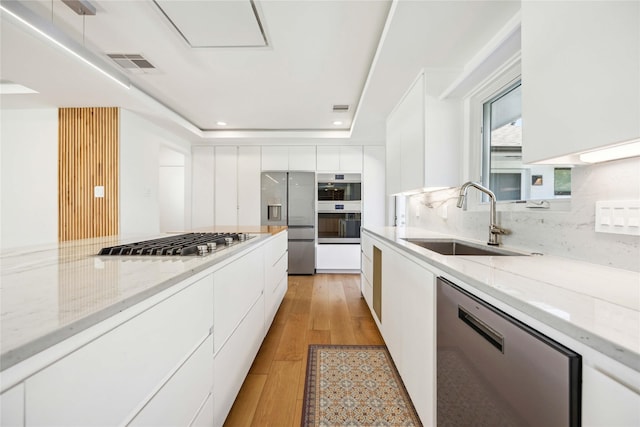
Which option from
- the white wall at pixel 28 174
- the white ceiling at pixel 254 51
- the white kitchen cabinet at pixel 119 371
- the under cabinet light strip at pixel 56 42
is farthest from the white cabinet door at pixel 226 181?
the white kitchen cabinet at pixel 119 371

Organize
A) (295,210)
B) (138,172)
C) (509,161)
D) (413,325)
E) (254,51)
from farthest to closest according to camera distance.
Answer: (295,210) → (138,172) → (254,51) → (509,161) → (413,325)

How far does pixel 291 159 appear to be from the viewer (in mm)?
4965

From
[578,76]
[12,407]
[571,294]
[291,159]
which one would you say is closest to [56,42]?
[12,407]

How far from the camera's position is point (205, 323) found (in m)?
1.08

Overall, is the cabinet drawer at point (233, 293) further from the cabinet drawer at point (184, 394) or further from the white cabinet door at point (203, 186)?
the white cabinet door at point (203, 186)

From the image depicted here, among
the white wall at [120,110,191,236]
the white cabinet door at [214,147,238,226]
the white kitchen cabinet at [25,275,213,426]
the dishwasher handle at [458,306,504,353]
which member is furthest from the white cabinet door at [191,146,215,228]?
the dishwasher handle at [458,306,504,353]

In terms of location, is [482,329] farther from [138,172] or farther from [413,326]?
[138,172]

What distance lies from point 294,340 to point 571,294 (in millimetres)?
2080

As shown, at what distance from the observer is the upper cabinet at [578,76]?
0.70 m

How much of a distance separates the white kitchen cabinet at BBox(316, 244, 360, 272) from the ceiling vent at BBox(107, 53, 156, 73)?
353 centimetres

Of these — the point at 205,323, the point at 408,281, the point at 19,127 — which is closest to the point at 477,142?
the point at 408,281

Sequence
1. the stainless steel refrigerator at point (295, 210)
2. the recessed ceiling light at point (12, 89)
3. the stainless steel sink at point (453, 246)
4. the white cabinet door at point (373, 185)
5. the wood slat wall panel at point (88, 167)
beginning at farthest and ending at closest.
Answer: the white cabinet door at point (373, 185), the stainless steel refrigerator at point (295, 210), the wood slat wall panel at point (88, 167), the recessed ceiling light at point (12, 89), the stainless steel sink at point (453, 246)

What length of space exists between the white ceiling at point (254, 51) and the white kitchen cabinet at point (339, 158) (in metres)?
1.23

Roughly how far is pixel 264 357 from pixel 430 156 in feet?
7.00
